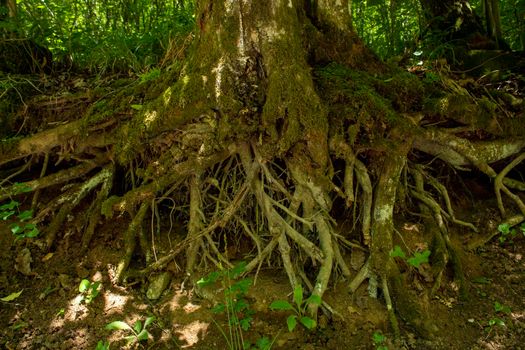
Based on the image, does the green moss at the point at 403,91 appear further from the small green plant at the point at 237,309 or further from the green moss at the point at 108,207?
the green moss at the point at 108,207

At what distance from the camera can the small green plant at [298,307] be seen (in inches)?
98.0

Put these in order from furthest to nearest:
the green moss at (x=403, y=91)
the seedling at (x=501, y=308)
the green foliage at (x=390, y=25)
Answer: the green foliage at (x=390, y=25) → the green moss at (x=403, y=91) → the seedling at (x=501, y=308)

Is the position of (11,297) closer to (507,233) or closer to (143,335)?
(143,335)

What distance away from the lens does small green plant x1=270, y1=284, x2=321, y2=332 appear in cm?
249

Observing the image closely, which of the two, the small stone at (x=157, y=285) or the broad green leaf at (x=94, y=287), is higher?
the broad green leaf at (x=94, y=287)

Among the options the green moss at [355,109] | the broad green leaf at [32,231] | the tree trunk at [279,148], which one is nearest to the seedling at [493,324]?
the tree trunk at [279,148]

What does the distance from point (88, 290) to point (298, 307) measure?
163 centimetres

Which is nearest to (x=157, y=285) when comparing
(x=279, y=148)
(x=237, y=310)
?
(x=237, y=310)

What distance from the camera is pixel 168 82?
10.9 ft

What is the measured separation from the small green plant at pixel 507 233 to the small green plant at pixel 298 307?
207cm

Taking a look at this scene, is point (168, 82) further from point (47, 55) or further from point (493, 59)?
point (493, 59)

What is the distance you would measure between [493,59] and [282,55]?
2.81 meters

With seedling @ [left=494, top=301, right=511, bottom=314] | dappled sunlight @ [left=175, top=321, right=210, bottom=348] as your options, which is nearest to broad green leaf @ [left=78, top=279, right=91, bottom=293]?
dappled sunlight @ [left=175, top=321, right=210, bottom=348]

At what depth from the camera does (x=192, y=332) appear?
283 centimetres
